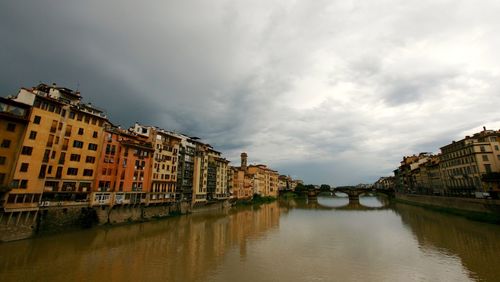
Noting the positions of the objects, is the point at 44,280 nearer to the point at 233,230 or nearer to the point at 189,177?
the point at 233,230

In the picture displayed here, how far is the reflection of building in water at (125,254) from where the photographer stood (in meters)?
22.1

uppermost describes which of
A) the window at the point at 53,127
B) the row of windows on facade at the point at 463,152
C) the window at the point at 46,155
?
the row of windows on facade at the point at 463,152

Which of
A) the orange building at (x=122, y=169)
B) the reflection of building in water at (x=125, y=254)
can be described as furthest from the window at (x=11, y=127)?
the reflection of building in water at (x=125, y=254)

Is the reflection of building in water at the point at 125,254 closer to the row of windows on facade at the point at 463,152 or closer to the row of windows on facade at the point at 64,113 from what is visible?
the row of windows on facade at the point at 64,113

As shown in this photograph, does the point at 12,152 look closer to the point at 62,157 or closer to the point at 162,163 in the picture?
the point at 62,157

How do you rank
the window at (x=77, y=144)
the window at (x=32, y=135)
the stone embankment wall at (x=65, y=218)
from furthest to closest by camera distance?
the window at (x=77, y=144) → the window at (x=32, y=135) → the stone embankment wall at (x=65, y=218)

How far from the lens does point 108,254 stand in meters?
28.4

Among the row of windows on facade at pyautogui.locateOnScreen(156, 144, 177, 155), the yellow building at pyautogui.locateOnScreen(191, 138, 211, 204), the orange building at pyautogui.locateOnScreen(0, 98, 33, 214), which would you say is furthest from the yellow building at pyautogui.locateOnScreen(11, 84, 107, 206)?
the yellow building at pyautogui.locateOnScreen(191, 138, 211, 204)

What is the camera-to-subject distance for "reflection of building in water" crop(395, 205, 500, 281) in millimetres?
24469

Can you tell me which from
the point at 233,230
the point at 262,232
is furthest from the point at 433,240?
the point at 233,230

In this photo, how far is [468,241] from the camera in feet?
112

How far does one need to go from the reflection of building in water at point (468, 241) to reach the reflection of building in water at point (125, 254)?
24.8 metres

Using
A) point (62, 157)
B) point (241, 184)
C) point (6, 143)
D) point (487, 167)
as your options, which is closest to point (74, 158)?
point (62, 157)

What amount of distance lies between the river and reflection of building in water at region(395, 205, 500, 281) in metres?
0.11
